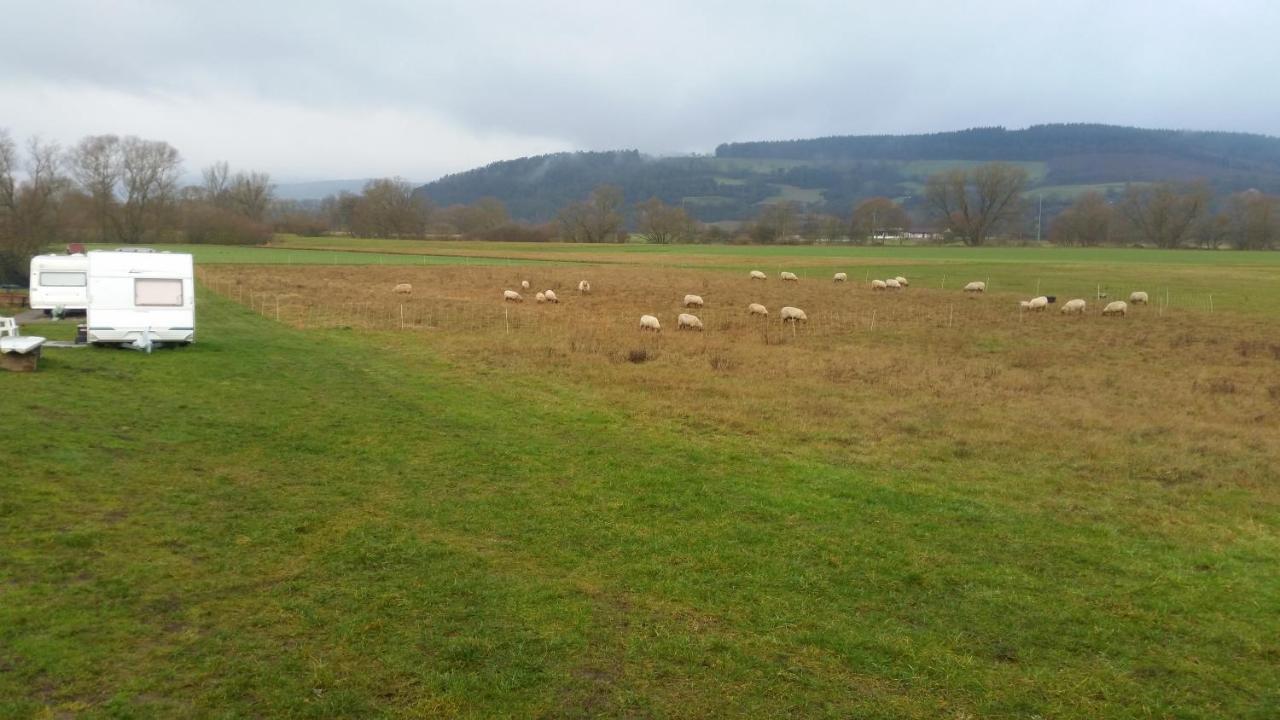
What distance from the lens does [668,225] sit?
11631 cm

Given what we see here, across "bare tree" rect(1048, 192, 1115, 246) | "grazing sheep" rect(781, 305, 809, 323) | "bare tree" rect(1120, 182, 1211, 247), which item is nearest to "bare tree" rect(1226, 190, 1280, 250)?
"bare tree" rect(1120, 182, 1211, 247)

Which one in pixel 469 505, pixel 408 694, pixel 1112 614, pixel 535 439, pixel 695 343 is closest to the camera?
pixel 408 694

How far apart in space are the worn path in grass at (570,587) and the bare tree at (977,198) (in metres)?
114

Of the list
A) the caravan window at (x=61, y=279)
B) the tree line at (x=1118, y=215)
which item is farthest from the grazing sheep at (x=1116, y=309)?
the tree line at (x=1118, y=215)

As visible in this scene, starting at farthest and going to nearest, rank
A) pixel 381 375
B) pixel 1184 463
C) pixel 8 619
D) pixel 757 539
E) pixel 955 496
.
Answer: pixel 381 375 → pixel 1184 463 → pixel 955 496 → pixel 757 539 → pixel 8 619

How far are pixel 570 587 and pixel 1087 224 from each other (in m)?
115

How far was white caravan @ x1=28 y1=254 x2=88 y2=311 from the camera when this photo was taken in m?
28.6

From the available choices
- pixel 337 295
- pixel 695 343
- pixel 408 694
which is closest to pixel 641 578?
pixel 408 694

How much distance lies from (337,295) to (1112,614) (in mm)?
38560

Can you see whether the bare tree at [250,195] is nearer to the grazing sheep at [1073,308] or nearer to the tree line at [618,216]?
the tree line at [618,216]

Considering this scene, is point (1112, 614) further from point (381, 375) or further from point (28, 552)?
point (381, 375)

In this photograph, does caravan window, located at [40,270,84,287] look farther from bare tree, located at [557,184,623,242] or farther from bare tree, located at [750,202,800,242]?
bare tree, located at [750,202,800,242]

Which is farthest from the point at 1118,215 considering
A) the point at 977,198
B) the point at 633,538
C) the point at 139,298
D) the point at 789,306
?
the point at 633,538

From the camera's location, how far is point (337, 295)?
40.3 metres
